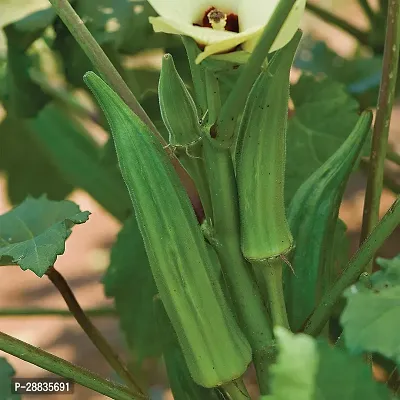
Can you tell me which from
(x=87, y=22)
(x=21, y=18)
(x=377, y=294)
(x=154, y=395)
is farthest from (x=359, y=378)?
(x=154, y=395)

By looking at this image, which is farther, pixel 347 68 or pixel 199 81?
pixel 347 68

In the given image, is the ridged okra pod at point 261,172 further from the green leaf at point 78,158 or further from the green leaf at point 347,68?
the green leaf at point 78,158

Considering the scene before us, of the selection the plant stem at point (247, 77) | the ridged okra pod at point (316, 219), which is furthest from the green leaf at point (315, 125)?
the plant stem at point (247, 77)

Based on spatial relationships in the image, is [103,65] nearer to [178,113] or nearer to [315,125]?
[178,113]

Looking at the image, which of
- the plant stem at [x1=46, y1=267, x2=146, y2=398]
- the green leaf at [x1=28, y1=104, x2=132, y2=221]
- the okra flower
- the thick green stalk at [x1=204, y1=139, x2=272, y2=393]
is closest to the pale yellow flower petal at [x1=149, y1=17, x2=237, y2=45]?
the okra flower

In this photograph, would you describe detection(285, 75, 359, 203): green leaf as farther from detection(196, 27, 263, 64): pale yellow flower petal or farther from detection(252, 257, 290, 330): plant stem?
detection(196, 27, 263, 64): pale yellow flower petal

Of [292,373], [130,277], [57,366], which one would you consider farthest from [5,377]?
[292,373]

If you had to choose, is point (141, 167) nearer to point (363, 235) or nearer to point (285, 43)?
point (285, 43)
